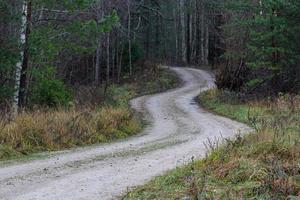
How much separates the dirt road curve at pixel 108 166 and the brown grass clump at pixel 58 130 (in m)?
0.82

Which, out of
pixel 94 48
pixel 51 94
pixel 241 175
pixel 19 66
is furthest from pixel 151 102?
pixel 241 175

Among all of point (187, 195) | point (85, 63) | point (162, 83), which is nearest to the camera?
point (187, 195)

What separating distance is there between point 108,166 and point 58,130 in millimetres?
3721

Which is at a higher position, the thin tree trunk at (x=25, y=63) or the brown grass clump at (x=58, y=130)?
the thin tree trunk at (x=25, y=63)

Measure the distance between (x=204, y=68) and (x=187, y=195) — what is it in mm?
48230

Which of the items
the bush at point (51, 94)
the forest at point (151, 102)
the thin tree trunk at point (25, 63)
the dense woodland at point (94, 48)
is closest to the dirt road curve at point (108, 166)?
the forest at point (151, 102)

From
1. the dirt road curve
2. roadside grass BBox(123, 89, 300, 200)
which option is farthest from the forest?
the dirt road curve

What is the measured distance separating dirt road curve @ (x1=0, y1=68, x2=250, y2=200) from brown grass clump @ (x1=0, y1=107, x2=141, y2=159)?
2.68ft

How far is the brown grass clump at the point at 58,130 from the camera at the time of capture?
43.0 ft

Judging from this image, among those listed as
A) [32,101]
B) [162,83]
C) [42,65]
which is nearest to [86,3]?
[42,65]

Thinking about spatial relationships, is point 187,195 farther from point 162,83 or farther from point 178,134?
point 162,83

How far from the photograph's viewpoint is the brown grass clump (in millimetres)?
13094

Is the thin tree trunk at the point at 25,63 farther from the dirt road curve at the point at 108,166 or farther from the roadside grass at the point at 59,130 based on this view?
the dirt road curve at the point at 108,166

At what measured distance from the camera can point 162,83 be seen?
1662 inches
